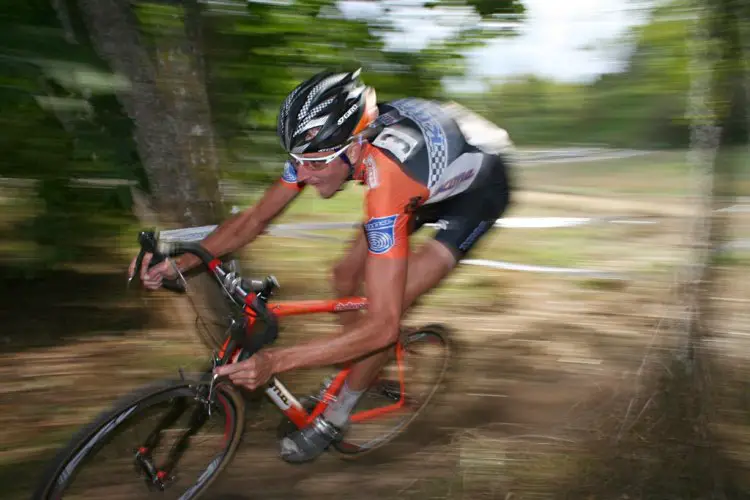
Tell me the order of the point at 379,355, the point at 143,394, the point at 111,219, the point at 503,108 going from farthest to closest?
the point at 503,108
the point at 111,219
the point at 379,355
the point at 143,394

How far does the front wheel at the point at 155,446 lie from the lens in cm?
249

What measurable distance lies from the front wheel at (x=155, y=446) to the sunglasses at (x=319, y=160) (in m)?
0.98

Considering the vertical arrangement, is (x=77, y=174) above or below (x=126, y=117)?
below

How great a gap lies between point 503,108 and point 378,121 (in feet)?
13.6

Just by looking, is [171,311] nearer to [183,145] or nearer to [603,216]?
[183,145]

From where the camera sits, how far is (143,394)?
258 centimetres

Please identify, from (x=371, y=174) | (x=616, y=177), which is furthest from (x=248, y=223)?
(x=616, y=177)

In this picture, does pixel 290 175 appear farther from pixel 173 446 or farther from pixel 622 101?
pixel 622 101

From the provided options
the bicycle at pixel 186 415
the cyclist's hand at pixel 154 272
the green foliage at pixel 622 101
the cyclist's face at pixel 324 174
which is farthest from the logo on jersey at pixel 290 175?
the green foliage at pixel 622 101

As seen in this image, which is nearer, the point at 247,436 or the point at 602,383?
the point at 247,436

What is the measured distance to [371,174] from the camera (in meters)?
2.72

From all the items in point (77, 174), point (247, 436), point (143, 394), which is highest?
point (77, 174)

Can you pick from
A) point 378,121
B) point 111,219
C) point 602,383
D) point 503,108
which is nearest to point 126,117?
point 111,219

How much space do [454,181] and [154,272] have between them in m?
1.39
